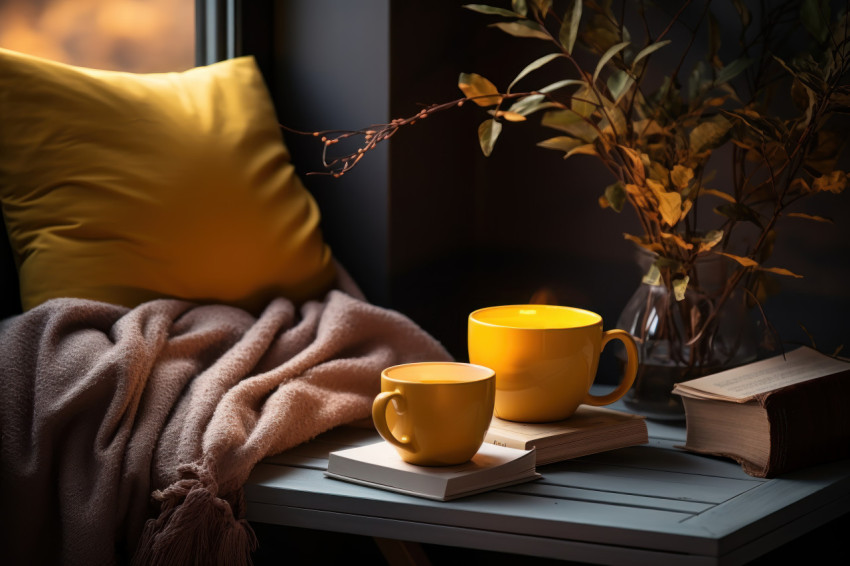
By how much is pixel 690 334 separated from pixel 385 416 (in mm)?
481

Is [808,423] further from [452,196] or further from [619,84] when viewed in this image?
[452,196]

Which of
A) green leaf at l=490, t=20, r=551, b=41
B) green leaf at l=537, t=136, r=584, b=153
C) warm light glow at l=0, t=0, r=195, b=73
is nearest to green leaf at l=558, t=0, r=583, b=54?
green leaf at l=490, t=20, r=551, b=41

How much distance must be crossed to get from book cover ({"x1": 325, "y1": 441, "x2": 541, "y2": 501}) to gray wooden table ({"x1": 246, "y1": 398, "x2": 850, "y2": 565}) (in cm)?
1

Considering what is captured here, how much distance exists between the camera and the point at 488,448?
→ 39.7 inches

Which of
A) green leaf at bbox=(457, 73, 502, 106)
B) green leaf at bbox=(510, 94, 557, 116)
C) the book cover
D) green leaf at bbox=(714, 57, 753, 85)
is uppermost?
green leaf at bbox=(714, 57, 753, 85)

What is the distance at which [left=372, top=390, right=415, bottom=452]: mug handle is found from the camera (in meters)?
0.92

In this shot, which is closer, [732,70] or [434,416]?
[434,416]

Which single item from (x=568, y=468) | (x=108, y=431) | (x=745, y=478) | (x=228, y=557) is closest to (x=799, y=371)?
(x=745, y=478)

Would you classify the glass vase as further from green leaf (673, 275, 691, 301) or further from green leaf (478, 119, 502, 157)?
green leaf (478, 119, 502, 157)

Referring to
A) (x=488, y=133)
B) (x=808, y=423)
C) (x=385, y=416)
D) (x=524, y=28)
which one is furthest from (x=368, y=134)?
(x=808, y=423)

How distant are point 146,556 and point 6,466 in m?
0.17

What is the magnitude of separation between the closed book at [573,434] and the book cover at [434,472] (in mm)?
28

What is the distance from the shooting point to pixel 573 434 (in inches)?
41.3

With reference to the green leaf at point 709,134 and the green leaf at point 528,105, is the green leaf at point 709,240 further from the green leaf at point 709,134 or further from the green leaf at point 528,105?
the green leaf at point 528,105
